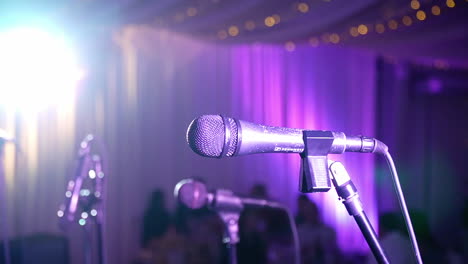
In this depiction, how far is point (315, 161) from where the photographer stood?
1199 mm

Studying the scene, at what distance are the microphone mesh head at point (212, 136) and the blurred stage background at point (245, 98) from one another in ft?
10.7

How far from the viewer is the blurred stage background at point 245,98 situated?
445 cm

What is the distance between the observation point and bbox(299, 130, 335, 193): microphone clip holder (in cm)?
119

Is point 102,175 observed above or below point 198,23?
below

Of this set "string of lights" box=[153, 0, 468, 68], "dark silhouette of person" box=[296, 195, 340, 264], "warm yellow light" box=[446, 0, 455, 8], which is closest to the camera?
"warm yellow light" box=[446, 0, 455, 8]

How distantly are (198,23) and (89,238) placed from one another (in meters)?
3.00

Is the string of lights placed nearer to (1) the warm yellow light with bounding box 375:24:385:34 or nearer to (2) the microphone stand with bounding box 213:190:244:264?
(1) the warm yellow light with bounding box 375:24:385:34

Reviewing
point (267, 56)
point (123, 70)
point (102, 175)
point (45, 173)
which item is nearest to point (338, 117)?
point (267, 56)

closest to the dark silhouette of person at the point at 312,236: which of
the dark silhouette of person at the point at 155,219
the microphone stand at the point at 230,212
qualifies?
the dark silhouette of person at the point at 155,219

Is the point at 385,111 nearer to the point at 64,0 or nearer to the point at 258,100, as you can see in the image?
the point at 258,100

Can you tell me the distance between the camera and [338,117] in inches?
242

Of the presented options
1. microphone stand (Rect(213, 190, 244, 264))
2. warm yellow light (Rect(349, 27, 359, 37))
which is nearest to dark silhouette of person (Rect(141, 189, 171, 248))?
warm yellow light (Rect(349, 27, 359, 37))

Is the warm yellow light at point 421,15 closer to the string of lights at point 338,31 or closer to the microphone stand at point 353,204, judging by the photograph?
the string of lights at point 338,31

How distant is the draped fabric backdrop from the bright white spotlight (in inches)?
5.9
